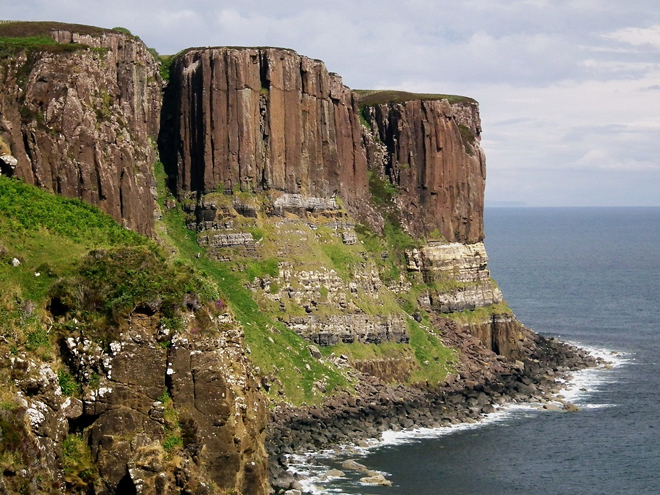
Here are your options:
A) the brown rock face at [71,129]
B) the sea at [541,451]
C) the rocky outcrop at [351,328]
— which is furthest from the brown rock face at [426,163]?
the brown rock face at [71,129]

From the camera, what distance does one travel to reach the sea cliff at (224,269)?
44.8 m

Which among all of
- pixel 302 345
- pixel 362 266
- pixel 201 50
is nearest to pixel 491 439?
pixel 302 345

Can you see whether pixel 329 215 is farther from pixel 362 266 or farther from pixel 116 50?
pixel 116 50

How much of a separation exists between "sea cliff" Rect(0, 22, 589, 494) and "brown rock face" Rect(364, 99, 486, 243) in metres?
0.20

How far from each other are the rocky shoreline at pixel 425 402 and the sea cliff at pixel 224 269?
0.27 meters

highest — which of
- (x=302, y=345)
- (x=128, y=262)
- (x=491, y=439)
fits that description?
(x=128, y=262)

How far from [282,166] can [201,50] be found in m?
11.8

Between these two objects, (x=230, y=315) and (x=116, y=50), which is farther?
(x=116, y=50)

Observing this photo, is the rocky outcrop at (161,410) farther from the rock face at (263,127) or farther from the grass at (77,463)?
the rock face at (263,127)

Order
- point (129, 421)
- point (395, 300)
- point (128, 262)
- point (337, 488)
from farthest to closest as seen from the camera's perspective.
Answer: point (395, 300), point (337, 488), point (128, 262), point (129, 421)

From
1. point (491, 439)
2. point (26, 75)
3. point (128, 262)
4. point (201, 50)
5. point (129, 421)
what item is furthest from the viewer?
point (201, 50)

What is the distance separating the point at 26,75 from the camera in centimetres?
8925

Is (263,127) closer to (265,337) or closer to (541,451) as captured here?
(265,337)

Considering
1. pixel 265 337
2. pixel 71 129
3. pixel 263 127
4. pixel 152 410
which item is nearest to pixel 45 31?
pixel 263 127
